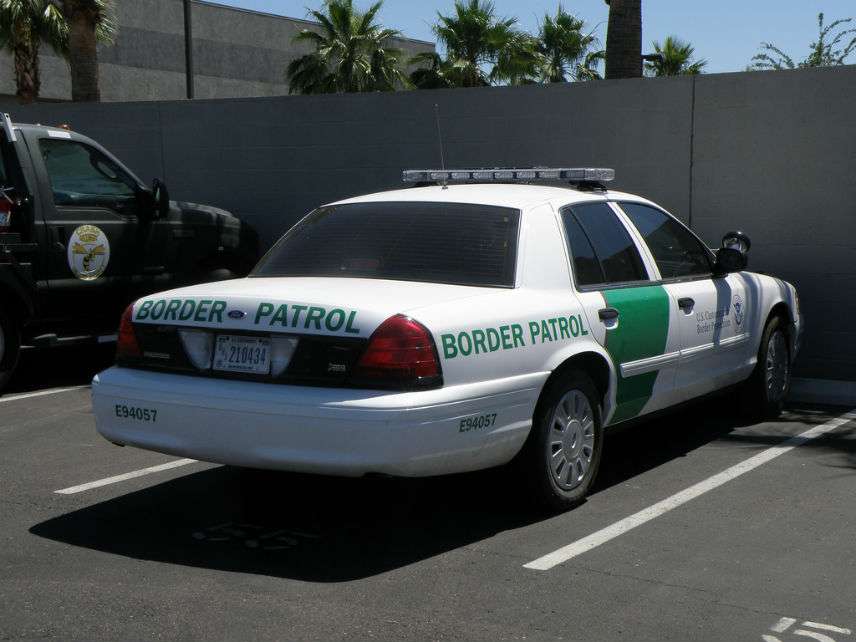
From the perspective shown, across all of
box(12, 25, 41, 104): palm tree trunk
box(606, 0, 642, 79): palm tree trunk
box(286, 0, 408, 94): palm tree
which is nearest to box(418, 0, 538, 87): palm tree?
box(286, 0, 408, 94): palm tree

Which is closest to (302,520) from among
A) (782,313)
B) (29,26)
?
(782,313)

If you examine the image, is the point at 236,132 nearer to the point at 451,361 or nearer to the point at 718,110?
the point at 718,110

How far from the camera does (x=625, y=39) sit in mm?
13523

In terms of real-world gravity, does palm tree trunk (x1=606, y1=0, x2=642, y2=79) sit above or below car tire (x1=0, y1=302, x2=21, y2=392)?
above

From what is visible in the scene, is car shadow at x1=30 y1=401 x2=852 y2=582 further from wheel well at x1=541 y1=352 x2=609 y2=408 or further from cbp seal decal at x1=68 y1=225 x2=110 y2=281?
cbp seal decal at x1=68 y1=225 x2=110 y2=281

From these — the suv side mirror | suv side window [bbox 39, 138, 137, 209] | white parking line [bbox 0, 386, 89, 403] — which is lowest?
white parking line [bbox 0, 386, 89, 403]

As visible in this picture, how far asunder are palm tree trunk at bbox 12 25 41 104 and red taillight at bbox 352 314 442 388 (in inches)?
995

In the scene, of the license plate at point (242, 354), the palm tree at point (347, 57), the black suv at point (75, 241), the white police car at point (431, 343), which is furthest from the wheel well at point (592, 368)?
the palm tree at point (347, 57)

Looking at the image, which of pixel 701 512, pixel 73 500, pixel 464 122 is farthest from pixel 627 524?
pixel 464 122

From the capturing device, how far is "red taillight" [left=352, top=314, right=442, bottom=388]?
4.90m

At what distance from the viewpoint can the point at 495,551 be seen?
5.18 m

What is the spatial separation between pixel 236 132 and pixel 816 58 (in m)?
12.2

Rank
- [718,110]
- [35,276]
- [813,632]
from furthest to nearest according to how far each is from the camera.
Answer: [718,110] → [35,276] → [813,632]

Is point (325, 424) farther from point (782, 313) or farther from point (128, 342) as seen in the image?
point (782, 313)
